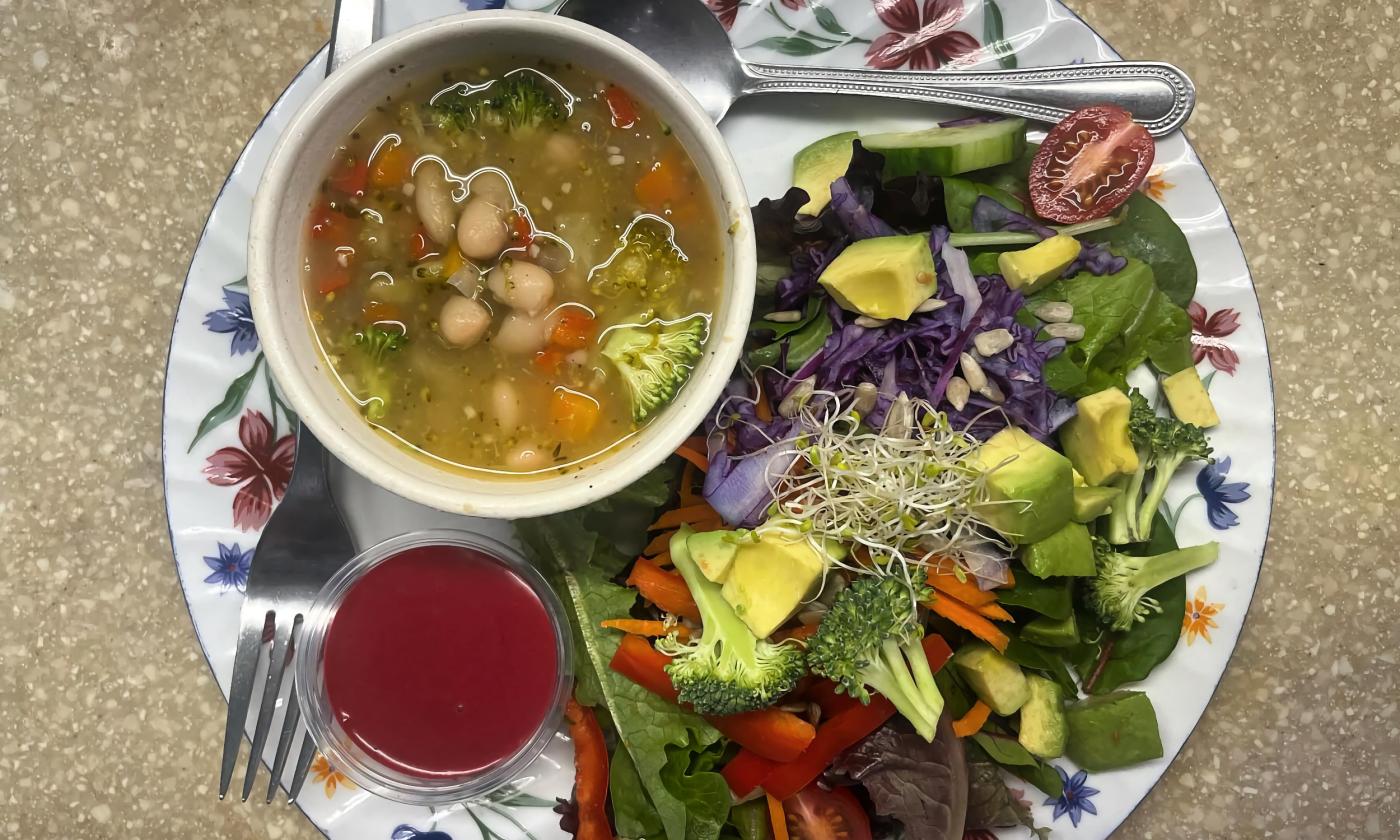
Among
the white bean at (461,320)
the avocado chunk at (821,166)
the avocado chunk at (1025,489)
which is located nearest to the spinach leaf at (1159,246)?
the avocado chunk at (1025,489)

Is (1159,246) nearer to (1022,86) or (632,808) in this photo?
(1022,86)

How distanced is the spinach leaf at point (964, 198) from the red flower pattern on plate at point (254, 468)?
1.62 meters

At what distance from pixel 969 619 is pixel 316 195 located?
160 centimetres

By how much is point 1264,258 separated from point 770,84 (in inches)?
56.2

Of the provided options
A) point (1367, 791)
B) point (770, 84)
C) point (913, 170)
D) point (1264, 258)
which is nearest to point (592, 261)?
point (770, 84)

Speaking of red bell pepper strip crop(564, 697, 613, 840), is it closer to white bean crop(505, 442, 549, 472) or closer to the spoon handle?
white bean crop(505, 442, 549, 472)

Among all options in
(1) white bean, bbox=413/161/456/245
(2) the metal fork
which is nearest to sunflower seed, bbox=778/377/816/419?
(1) white bean, bbox=413/161/456/245

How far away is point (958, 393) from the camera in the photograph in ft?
6.48

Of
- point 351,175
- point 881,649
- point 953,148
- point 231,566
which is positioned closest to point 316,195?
point 351,175

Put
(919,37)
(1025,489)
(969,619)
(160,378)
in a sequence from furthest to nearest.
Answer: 1. (160,378)
2. (919,37)
3. (969,619)
4. (1025,489)

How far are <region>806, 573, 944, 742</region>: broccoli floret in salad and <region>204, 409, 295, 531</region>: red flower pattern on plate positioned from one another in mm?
1277

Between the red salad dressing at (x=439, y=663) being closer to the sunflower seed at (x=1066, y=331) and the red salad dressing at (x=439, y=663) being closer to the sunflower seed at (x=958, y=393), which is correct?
the sunflower seed at (x=958, y=393)

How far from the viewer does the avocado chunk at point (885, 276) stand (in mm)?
1875

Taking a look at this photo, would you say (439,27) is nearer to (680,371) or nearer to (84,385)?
(680,371)
